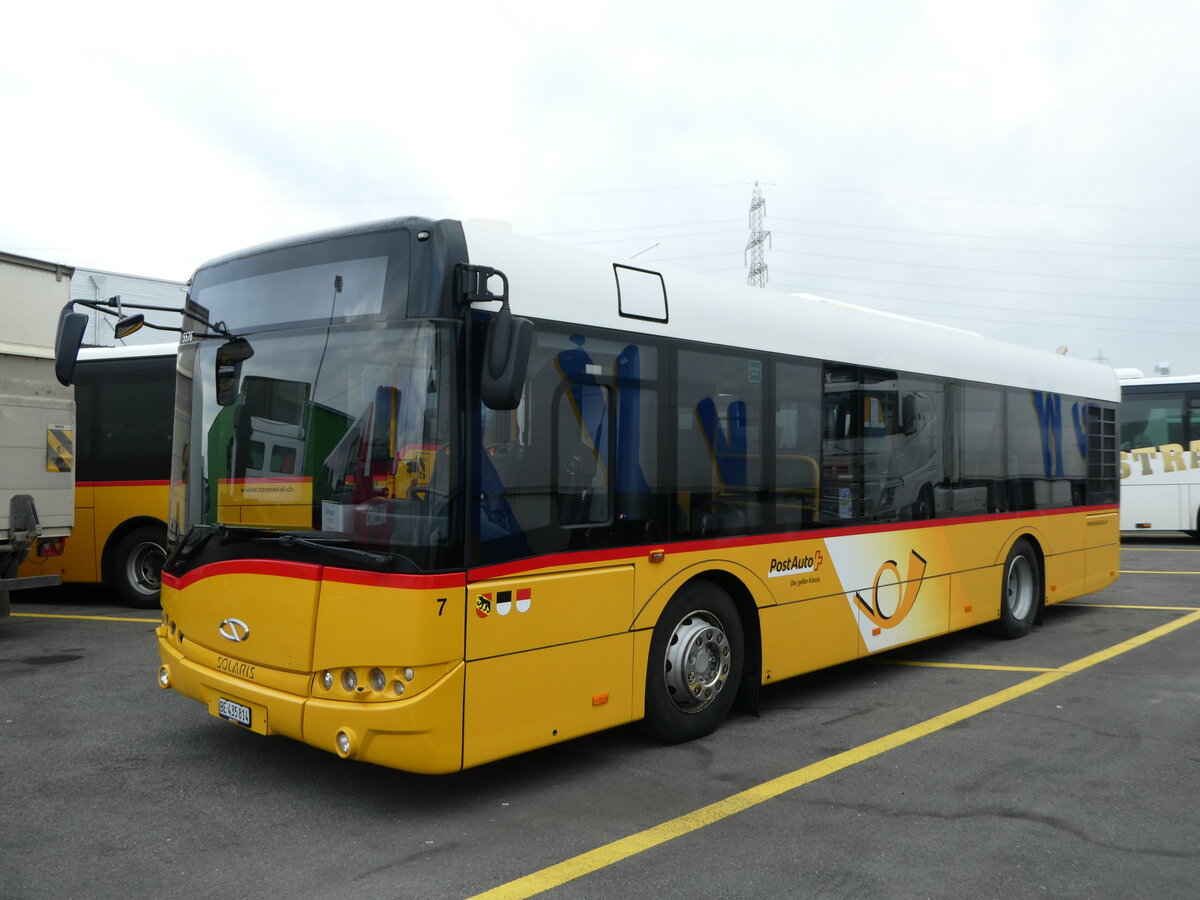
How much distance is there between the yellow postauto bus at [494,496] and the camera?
4.45m

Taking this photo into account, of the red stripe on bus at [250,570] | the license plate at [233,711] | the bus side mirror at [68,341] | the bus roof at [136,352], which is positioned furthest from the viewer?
the bus roof at [136,352]

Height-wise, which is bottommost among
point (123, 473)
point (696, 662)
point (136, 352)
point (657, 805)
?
point (657, 805)

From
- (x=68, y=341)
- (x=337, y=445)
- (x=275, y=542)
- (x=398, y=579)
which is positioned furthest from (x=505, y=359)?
(x=68, y=341)

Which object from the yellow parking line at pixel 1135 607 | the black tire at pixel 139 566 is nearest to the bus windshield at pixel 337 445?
the black tire at pixel 139 566

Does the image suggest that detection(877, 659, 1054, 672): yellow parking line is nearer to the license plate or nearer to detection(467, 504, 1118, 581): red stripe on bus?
detection(467, 504, 1118, 581): red stripe on bus

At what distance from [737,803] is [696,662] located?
3.54 ft

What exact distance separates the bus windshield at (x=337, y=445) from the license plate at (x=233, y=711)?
0.77m

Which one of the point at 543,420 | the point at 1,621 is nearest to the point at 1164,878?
the point at 543,420

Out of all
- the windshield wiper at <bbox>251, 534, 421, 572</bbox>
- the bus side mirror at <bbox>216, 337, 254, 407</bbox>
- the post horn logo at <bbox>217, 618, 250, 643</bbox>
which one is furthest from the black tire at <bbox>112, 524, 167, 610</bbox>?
the windshield wiper at <bbox>251, 534, 421, 572</bbox>

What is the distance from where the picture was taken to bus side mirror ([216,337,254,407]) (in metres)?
5.15

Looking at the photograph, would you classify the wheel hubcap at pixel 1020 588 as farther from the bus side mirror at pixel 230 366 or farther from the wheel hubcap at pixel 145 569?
the wheel hubcap at pixel 145 569

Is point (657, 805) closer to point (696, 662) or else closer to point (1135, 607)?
point (696, 662)

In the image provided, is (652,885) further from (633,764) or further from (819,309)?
(819,309)

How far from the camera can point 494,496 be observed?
4.66 m
